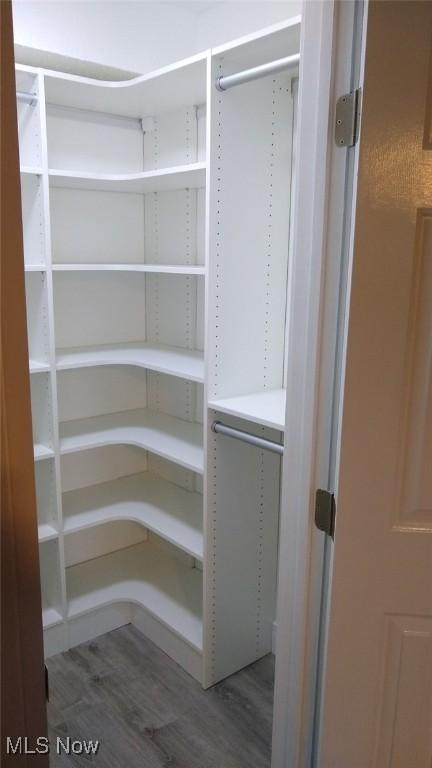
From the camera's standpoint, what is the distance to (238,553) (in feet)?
7.38

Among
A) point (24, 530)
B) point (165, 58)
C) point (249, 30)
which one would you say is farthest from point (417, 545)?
point (165, 58)

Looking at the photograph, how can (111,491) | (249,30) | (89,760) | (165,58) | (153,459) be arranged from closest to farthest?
(89,760)
(249,30)
(165,58)
(111,491)
(153,459)

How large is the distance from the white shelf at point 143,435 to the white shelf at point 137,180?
1063mm

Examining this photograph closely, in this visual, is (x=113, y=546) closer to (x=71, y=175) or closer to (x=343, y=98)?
(x=71, y=175)

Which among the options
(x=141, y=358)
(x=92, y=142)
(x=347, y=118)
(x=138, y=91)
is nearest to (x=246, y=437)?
(x=141, y=358)

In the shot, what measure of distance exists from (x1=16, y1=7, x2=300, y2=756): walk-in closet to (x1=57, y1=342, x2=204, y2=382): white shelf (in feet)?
0.04

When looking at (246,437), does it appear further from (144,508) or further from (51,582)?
(51,582)

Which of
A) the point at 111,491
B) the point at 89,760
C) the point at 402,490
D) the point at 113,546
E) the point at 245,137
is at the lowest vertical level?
the point at 89,760

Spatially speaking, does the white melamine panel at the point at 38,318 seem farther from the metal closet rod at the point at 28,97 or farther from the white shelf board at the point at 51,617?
the white shelf board at the point at 51,617

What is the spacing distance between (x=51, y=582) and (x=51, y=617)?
0.47 ft

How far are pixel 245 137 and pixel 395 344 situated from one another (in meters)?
1.20

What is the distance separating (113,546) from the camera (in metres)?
2.91

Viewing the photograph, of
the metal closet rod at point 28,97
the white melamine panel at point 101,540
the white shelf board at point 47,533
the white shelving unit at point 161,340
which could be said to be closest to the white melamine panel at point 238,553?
the white shelving unit at point 161,340

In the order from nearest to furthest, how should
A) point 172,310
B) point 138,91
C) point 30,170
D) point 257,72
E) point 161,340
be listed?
point 257,72 → point 30,170 → point 138,91 → point 172,310 → point 161,340
